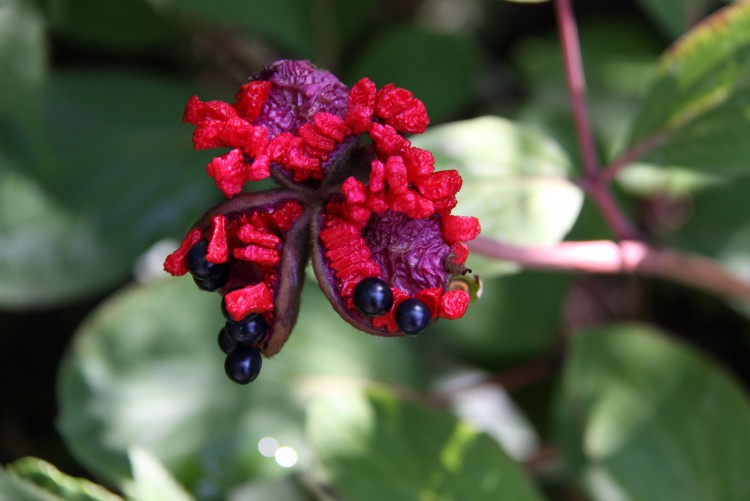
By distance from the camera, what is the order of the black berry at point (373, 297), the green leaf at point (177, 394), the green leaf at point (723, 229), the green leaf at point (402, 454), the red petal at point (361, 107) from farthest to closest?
the green leaf at point (723, 229) < the green leaf at point (177, 394) < the green leaf at point (402, 454) < the red petal at point (361, 107) < the black berry at point (373, 297)

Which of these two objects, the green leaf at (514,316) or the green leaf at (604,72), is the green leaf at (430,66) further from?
the green leaf at (514,316)

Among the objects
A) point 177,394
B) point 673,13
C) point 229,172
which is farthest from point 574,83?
point 177,394

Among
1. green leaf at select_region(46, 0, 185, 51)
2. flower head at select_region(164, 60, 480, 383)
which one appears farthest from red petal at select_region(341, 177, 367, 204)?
green leaf at select_region(46, 0, 185, 51)

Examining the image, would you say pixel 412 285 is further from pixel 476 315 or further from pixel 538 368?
pixel 538 368

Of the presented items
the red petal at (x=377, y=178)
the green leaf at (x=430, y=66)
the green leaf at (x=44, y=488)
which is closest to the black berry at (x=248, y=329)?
the red petal at (x=377, y=178)

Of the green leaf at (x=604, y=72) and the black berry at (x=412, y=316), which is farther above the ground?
the green leaf at (x=604, y=72)

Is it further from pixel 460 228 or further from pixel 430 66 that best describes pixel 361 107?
pixel 430 66

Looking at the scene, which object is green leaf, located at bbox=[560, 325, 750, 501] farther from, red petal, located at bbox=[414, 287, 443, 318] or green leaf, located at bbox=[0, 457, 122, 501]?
green leaf, located at bbox=[0, 457, 122, 501]
